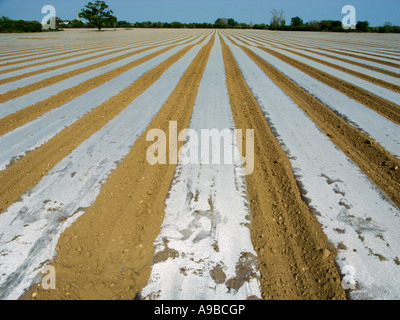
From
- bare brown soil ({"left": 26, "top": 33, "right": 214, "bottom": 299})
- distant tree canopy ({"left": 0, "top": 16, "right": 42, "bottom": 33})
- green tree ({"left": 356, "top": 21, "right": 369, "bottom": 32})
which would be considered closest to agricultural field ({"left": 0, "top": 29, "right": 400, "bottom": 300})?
bare brown soil ({"left": 26, "top": 33, "right": 214, "bottom": 299})

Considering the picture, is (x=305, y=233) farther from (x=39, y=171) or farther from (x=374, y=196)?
(x=39, y=171)

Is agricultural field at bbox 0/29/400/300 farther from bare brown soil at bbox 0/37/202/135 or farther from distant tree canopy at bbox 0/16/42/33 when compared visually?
distant tree canopy at bbox 0/16/42/33

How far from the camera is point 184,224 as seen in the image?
222 centimetres

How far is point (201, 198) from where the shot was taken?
2547mm

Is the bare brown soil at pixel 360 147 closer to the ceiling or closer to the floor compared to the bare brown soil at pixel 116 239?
closer to the ceiling

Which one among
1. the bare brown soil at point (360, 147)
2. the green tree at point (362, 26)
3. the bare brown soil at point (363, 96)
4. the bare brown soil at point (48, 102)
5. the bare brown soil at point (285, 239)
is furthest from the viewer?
the green tree at point (362, 26)

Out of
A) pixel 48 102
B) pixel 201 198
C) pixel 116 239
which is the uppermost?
pixel 48 102

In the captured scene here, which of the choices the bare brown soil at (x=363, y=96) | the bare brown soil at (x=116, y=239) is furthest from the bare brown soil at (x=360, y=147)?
the bare brown soil at (x=116, y=239)

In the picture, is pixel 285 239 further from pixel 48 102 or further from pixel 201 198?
pixel 48 102

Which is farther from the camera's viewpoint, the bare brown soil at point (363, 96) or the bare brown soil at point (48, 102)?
the bare brown soil at point (363, 96)

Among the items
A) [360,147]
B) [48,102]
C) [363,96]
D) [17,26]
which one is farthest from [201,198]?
[17,26]

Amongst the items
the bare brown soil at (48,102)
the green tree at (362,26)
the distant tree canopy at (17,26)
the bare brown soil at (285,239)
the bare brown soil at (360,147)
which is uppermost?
the green tree at (362,26)

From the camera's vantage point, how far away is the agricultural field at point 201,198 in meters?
1.77

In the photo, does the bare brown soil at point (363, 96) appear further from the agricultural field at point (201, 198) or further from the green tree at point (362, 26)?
the green tree at point (362, 26)
